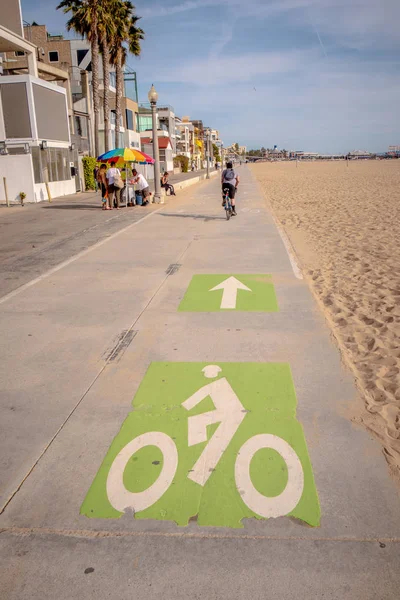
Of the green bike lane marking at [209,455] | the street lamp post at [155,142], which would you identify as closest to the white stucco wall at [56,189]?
the street lamp post at [155,142]

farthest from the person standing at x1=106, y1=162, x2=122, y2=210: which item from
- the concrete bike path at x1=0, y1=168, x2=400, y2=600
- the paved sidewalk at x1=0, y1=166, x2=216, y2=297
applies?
the concrete bike path at x1=0, y1=168, x2=400, y2=600

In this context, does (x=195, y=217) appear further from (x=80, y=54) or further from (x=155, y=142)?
(x=80, y=54)

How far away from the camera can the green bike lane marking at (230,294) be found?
264 inches

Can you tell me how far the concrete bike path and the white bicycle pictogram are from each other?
0.10 metres

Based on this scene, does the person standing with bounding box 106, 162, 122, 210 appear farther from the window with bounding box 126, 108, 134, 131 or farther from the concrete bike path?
the window with bounding box 126, 108, 134, 131

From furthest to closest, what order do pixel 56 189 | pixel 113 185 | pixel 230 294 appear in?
pixel 56 189 → pixel 113 185 → pixel 230 294

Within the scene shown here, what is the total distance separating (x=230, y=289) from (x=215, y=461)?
4509 mm

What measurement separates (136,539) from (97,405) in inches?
62.9

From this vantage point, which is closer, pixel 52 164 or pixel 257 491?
pixel 257 491

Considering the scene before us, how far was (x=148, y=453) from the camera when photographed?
343 cm

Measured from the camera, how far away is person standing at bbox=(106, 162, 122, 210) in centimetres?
1919

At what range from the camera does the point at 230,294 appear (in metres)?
7.36

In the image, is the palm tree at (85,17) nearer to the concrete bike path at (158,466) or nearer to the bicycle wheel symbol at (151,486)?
the concrete bike path at (158,466)

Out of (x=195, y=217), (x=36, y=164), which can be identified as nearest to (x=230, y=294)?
(x=195, y=217)
